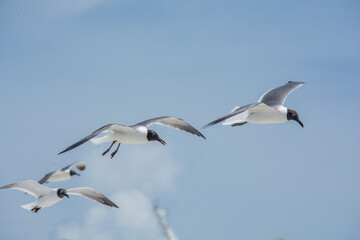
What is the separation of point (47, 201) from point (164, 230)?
41.0 ft

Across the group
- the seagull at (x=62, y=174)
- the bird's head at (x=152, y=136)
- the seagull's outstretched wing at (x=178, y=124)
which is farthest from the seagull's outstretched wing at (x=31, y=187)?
the seagull at (x=62, y=174)

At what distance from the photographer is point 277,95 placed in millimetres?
14023

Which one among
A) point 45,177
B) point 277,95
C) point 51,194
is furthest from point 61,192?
point 277,95

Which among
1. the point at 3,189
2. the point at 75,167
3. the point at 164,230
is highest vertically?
the point at 3,189

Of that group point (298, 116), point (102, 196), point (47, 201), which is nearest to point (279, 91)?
point (298, 116)

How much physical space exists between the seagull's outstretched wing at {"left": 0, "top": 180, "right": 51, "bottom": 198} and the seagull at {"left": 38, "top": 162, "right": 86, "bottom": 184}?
3.17 metres

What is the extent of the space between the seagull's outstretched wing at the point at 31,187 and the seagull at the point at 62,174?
3170 mm

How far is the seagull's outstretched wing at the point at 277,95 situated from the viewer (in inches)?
537

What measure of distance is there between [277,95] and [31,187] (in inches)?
219

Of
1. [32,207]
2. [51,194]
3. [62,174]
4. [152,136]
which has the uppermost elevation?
[152,136]

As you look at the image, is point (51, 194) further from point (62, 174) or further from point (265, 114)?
point (265, 114)

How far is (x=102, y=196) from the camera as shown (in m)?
13.4

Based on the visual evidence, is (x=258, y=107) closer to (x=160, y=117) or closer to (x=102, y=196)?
(x=160, y=117)

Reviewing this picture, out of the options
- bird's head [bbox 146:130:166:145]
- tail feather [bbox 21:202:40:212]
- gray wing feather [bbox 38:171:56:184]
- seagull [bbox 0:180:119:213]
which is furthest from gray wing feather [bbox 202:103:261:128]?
gray wing feather [bbox 38:171:56:184]
